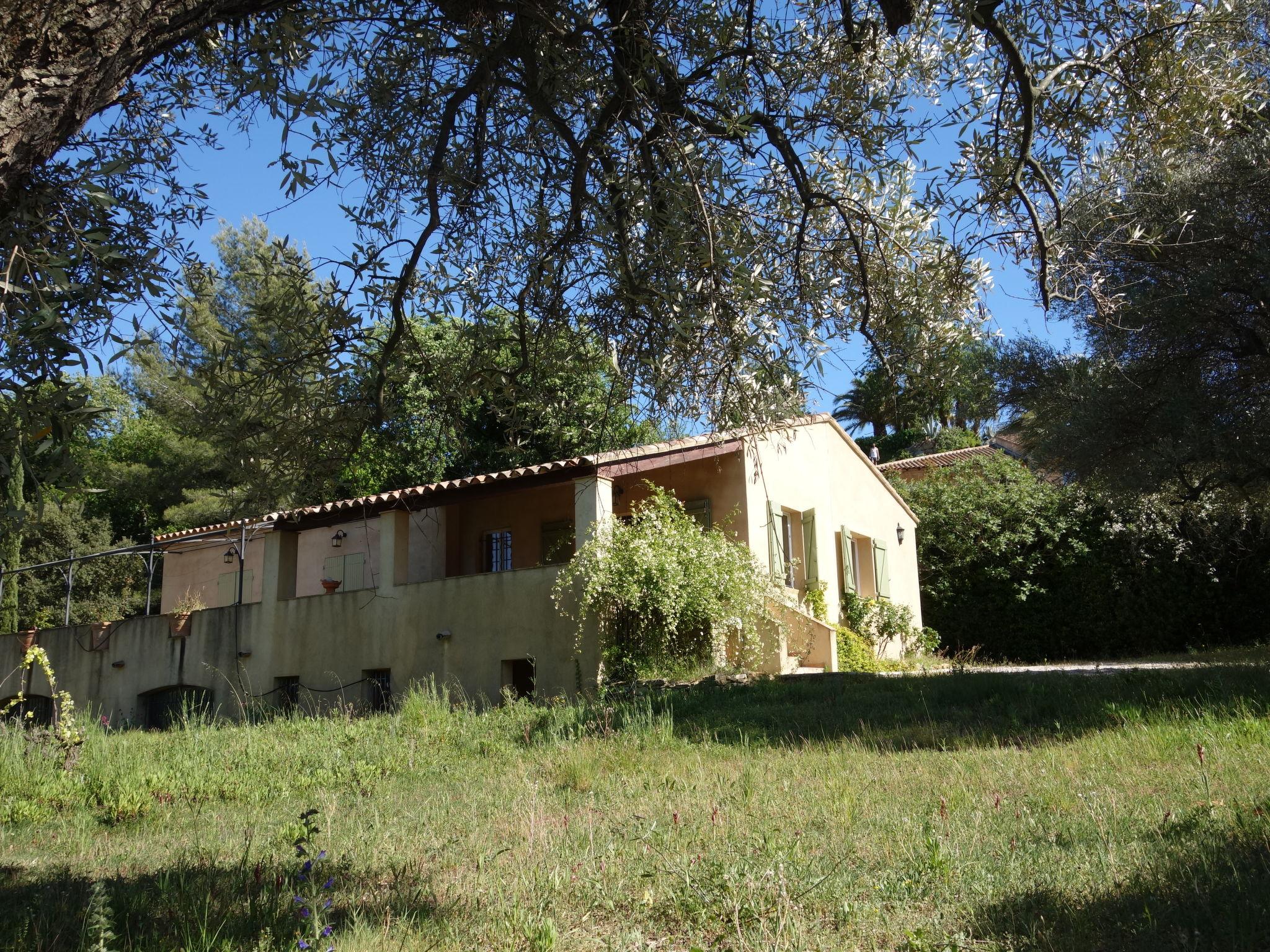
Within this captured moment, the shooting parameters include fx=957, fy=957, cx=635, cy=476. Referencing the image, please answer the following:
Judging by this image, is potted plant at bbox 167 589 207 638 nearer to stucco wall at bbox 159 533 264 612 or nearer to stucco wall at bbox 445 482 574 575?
stucco wall at bbox 159 533 264 612

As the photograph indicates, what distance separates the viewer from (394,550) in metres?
15.3

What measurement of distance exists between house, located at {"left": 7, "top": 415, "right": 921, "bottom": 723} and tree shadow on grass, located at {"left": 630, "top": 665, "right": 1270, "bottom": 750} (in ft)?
7.32

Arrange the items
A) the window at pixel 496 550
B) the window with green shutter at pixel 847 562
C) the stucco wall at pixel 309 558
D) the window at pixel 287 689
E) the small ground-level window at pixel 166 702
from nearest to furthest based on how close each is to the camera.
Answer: the window at pixel 287 689, the stucco wall at pixel 309 558, the small ground-level window at pixel 166 702, the window at pixel 496 550, the window with green shutter at pixel 847 562

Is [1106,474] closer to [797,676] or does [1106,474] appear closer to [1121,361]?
[1121,361]

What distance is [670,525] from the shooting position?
512 inches

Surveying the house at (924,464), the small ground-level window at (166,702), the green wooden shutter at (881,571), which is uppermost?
the house at (924,464)

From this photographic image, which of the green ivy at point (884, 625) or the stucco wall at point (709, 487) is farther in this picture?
the green ivy at point (884, 625)

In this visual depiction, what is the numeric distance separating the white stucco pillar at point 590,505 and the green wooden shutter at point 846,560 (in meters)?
6.13

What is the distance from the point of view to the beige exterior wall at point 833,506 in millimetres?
15164

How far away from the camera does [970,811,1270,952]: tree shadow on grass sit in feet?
10.3

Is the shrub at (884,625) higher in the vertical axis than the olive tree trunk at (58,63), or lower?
Result: lower

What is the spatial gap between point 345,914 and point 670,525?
9.28 metres

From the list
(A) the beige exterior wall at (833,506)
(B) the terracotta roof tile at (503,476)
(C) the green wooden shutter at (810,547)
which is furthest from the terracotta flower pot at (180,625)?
(C) the green wooden shutter at (810,547)

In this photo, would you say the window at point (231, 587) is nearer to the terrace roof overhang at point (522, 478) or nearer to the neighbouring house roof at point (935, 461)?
the terrace roof overhang at point (522, 478)
